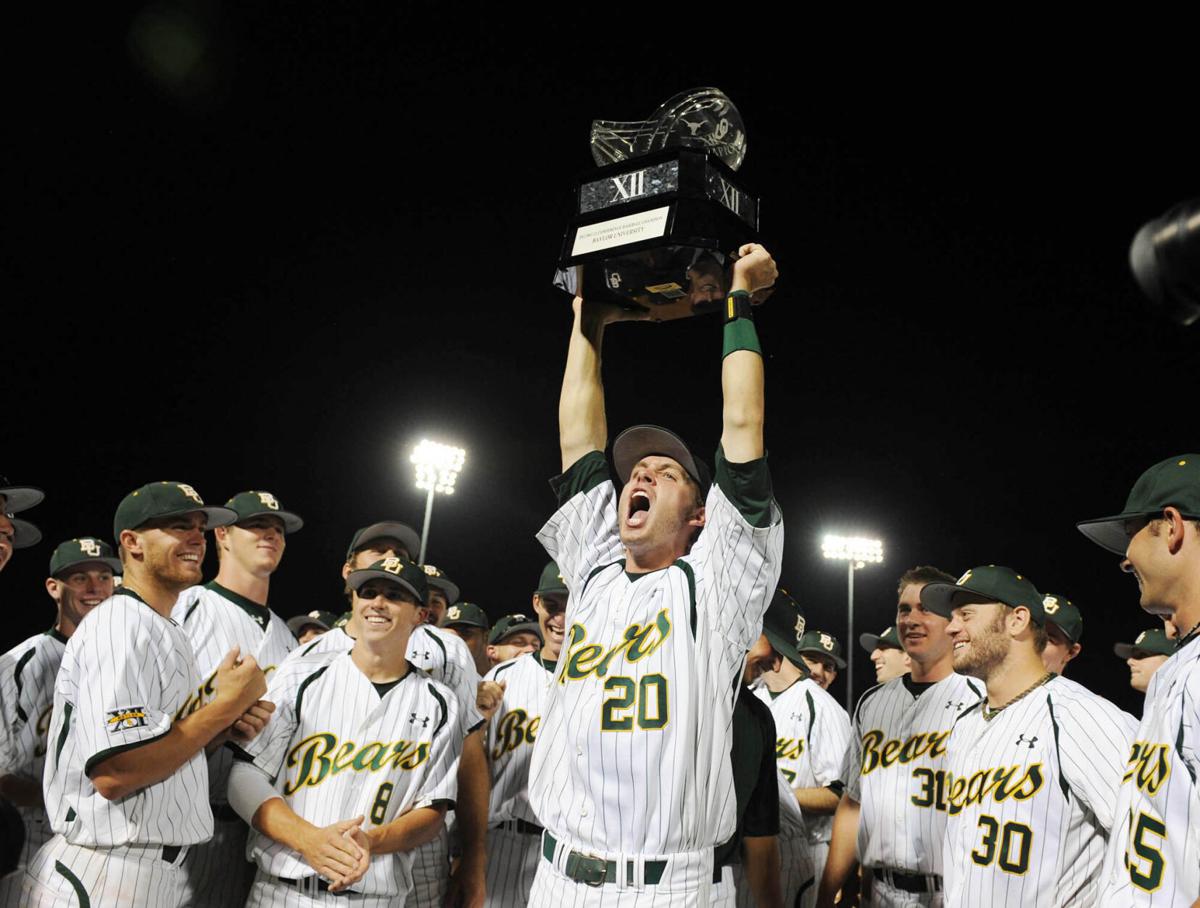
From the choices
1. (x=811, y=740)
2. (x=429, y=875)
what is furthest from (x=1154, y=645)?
(x=429, y=875)

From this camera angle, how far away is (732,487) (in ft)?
8.86

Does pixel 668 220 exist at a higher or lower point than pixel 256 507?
higher

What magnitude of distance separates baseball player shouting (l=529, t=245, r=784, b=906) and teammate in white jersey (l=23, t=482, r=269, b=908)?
1.37m

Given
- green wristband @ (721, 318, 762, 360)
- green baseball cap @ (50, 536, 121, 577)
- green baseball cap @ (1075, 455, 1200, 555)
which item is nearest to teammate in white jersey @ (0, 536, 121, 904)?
green baseball cap @ (50, 536, 121, 577)

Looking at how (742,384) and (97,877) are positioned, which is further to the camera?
(97,877)

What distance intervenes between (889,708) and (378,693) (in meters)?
2.57

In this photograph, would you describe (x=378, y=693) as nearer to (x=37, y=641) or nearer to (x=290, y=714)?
(x=290, y=714)

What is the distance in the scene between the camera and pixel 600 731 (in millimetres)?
2672

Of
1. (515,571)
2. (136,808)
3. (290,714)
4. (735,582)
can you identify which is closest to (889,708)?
(735,582)

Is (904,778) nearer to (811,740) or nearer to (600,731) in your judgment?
(811,740)

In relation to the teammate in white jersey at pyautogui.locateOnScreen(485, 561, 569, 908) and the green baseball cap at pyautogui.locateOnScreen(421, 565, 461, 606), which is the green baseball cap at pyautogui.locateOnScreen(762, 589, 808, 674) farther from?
the green baseball cap at pyautogui.locateOnScreen(421, 565, 461, 606)

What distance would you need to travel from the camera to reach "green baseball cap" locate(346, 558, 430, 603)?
4105 millimetres

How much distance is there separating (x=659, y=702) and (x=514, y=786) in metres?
2.36

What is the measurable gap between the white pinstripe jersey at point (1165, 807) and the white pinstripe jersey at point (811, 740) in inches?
128
